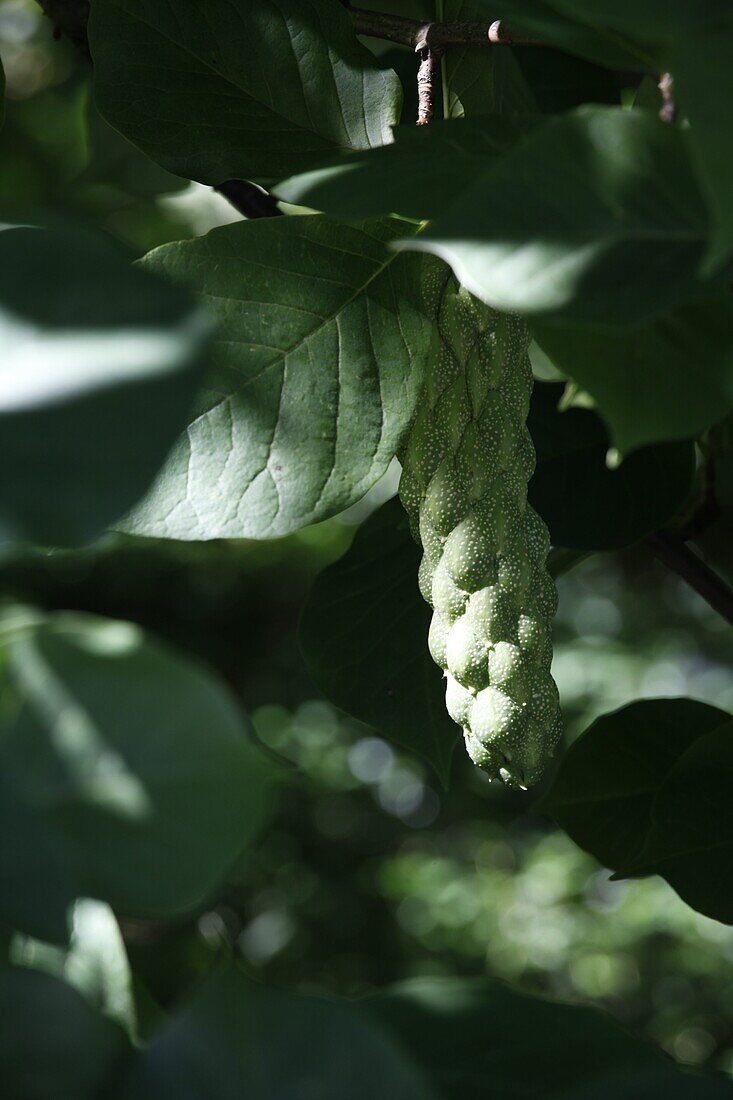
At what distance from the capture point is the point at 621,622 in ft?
8.84

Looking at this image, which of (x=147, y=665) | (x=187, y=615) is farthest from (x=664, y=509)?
(x=187, y=615)

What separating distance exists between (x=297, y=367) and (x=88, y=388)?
18 cm

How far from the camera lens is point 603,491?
1.55 feet

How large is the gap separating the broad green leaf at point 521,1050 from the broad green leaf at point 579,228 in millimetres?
130

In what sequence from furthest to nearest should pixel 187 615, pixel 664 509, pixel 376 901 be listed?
pixel 187 615 → pixel 376 901 → pixel 664 509

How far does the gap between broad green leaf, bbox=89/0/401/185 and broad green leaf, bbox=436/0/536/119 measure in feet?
0.06

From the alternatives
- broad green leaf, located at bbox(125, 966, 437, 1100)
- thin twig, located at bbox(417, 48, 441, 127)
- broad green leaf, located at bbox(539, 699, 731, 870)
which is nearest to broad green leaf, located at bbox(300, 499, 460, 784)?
broad green leaf, located at bbox(539, 699, 731, 870)

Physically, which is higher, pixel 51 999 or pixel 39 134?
pixel 51 999

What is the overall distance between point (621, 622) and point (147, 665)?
2.62 meters

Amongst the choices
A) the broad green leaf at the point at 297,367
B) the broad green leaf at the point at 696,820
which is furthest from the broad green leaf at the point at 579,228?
the broad green leaf at the point at 696,820

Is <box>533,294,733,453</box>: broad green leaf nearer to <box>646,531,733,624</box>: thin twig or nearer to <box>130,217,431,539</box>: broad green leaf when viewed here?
<box>130,217,431,539</box>: broad green leaf

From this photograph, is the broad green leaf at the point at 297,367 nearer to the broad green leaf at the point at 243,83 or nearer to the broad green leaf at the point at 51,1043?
the broad green leaf at the point at 243,83

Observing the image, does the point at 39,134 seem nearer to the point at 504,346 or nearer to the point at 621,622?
the point at 504,346

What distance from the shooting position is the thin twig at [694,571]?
511 mm
